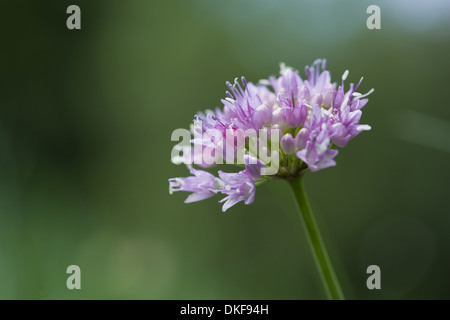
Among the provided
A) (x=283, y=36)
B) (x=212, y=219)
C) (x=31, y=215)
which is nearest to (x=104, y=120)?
(x=212, y=219)

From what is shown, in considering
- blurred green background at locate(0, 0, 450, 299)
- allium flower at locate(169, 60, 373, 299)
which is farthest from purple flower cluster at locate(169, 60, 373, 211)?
blurred green background at locate(0, 0, 450, 299)

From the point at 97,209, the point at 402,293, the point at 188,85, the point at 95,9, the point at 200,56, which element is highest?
the point at 95,9

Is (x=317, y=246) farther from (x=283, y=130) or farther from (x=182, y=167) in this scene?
(x=182, y=167)

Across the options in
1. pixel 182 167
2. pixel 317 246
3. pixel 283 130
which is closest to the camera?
pixel 317 246

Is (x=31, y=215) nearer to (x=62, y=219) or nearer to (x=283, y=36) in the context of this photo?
(x=62, y=219)

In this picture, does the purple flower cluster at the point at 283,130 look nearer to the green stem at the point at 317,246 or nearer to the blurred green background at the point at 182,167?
the green stem at the point at 317,246

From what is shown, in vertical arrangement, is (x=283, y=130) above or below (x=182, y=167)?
above

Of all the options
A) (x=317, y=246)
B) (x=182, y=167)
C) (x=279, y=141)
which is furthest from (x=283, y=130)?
(x=182, y=167)
